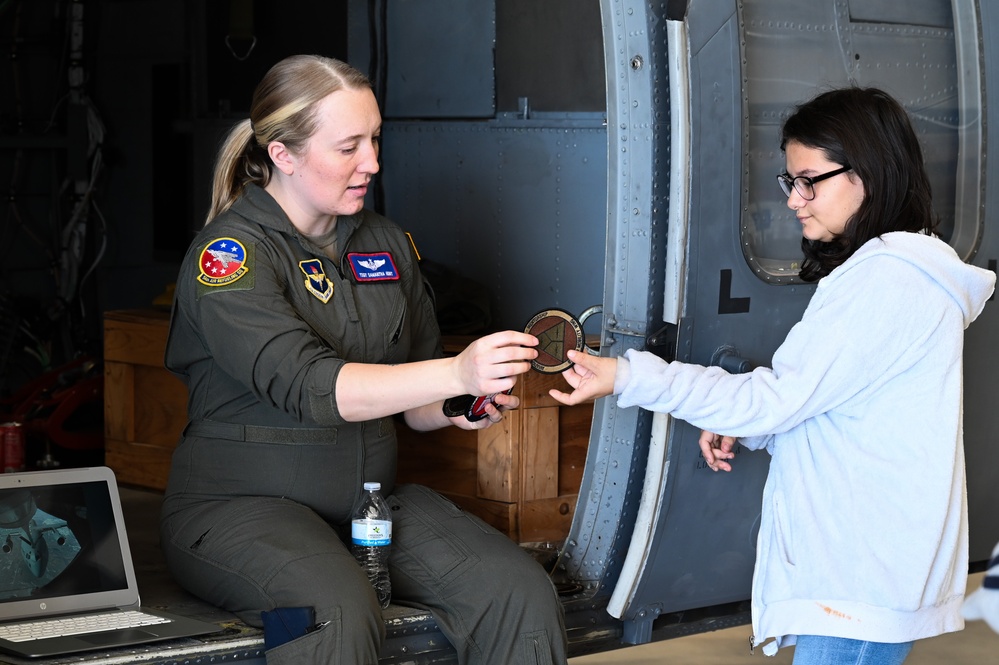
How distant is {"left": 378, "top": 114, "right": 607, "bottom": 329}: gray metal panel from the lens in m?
4.83

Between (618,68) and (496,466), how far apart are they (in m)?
1.43

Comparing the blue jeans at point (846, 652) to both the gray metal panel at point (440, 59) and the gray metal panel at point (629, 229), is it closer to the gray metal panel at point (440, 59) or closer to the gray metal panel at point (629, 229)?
the gray metal panel at point (629, 229)

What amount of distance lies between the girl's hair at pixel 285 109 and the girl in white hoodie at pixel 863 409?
106 cm

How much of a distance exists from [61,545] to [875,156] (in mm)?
2094

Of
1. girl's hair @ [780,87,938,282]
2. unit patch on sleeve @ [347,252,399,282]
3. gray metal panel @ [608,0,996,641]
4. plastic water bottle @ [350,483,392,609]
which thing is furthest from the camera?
gray metal panel @ [608,0,996,641]

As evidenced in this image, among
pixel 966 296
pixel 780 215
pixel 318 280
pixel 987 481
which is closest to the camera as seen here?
pixel 966 296

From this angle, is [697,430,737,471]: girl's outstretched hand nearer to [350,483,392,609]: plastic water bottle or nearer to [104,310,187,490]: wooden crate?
[350,483,392,609]: plastic water bottle

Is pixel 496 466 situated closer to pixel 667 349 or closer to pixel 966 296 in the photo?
pixel 667 349

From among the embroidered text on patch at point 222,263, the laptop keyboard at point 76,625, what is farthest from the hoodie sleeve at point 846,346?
the laptop keyboard at point 76,625

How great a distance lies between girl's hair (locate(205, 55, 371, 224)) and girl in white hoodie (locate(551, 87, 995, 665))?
1058mm

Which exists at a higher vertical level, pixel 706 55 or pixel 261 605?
pixel 706 55

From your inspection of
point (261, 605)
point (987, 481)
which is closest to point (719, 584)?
point (987, 481)

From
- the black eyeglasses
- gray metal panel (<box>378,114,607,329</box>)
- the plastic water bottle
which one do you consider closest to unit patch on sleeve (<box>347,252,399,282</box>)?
the plastic water bottle

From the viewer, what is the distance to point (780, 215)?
3484 mm
